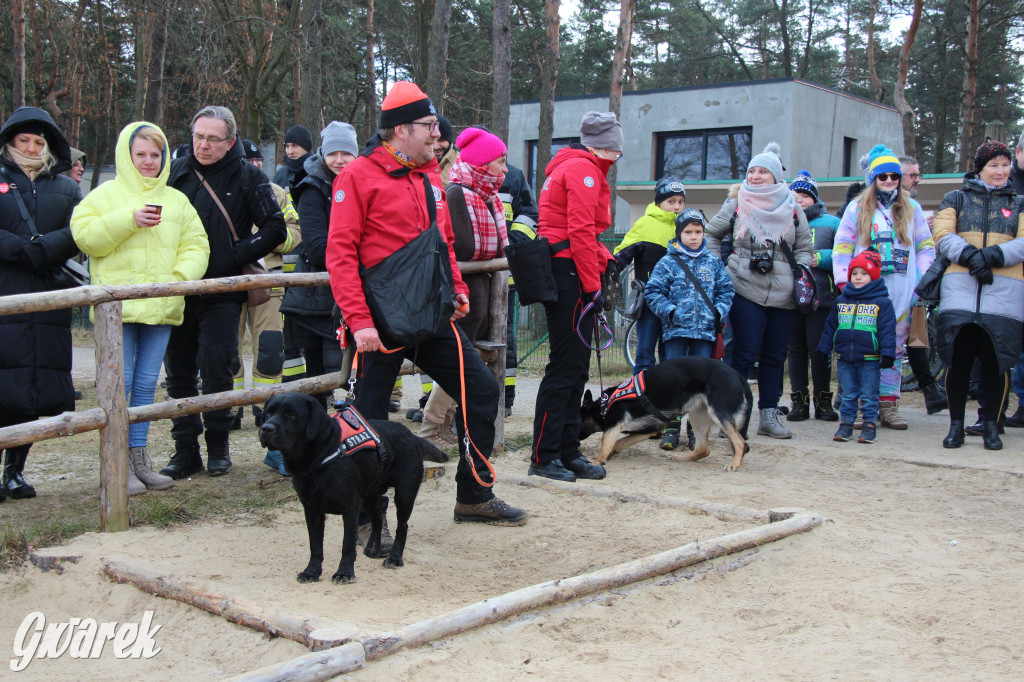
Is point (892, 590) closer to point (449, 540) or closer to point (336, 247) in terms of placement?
point (449, 540)

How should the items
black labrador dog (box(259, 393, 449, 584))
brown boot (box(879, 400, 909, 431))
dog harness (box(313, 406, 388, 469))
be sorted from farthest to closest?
1. brown boot (box(879, 400, 909, 431))
2. dog harness (box(313, 406, 388, 469))
3. black labrador dog (box(259, 393, 449, 584))

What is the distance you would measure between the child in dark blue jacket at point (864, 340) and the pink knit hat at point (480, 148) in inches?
127

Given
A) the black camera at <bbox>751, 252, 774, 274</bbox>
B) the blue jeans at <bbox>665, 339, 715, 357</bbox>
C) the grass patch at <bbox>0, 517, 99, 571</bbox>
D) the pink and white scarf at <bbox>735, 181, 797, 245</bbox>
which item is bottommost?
the grass patch at <bbox>0, 517, 99, 571</bbox>

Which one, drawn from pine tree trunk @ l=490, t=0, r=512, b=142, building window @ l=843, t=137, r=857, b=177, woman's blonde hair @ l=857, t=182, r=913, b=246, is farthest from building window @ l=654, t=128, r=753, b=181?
woman's blonde hair @ l=857, t=182, r=913, b=246

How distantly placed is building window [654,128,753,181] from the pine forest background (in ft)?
13.2

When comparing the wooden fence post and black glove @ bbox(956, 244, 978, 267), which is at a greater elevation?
black glove @ bbox(956, 244, 978, 267)

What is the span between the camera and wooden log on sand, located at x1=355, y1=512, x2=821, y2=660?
10.9 ft

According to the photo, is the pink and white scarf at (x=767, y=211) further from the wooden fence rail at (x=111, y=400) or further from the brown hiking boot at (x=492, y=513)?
the wooden fence rail at (x=111, y=400)

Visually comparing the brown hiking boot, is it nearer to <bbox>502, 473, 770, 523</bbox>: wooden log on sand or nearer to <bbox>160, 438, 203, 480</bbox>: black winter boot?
<bbox>502, 473, 770, 523</bbox>: wooden log on sand

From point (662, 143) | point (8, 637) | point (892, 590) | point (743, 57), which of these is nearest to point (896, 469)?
point (892, 590)

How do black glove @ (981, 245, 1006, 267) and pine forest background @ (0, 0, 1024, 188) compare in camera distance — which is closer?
black glove @ (981, 245, 1006, 267)

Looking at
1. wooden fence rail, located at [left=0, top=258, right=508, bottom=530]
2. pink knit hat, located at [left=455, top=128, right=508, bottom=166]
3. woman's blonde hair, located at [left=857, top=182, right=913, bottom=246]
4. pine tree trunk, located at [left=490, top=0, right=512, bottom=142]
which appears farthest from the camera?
pine tree trunk, located at [left=490, top=0, right=512, bottom=142]

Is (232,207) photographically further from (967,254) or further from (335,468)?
(967,254)

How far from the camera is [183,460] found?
19.8ft
